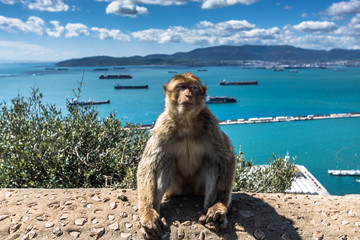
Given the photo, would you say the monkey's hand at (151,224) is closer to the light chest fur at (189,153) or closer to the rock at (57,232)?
the light chest fur at (189,153)

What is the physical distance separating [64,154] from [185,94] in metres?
3.01

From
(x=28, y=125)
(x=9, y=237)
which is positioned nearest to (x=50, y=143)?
(x=28, y=125)

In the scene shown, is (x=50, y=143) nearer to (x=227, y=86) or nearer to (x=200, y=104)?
(x=200, y=104)

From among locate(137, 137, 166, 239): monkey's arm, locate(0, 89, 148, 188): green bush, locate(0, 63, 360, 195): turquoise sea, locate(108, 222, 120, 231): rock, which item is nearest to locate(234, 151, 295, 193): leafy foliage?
locate(0, 89, 148, 188): green bush

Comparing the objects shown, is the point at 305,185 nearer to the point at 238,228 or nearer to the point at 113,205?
the point at 238,228

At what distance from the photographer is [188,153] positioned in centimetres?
303

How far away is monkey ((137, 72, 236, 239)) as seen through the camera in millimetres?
2828

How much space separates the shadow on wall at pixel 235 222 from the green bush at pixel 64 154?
148cm

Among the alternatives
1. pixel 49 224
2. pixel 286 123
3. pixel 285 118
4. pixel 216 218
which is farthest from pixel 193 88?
pixel 285 118

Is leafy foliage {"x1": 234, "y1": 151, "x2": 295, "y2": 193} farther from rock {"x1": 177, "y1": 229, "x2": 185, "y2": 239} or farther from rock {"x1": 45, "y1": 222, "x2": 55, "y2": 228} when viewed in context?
rock {"x1": 45, "y1": 222, "x2": 55, "y2": 228}

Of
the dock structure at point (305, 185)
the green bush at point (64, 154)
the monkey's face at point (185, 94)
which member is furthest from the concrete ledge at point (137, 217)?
the dock structure at point (305, 185)

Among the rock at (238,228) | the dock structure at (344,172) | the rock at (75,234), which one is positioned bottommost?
the dock structure at (344,172)

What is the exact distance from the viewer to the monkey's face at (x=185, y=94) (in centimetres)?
278

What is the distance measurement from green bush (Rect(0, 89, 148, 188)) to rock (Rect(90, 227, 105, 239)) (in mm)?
1598
